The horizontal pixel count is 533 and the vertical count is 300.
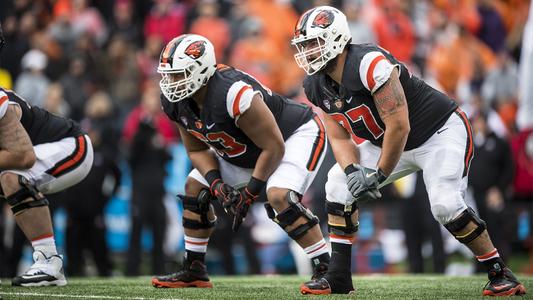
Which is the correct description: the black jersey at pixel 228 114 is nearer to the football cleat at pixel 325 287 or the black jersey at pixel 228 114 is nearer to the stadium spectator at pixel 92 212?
the football cleat at pixel 325 287

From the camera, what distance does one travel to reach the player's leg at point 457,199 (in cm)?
646

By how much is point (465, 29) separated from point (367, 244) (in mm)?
4442

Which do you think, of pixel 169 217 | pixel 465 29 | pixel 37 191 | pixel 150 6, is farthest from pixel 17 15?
pixel 37 191

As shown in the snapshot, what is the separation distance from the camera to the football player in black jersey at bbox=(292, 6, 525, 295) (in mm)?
6277

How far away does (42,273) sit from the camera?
7109 mm

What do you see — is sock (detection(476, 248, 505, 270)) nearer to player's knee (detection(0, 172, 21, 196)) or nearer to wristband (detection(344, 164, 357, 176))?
wristband (detection(344, 164, 357, 176))

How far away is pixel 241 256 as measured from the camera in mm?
12430

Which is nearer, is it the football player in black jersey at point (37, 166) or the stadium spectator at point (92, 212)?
the football player in black jersey at point (37, 166)

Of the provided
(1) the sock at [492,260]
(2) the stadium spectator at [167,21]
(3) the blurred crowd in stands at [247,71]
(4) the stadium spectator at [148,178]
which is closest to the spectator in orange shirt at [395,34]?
(3) the blurred crowd in stands at [247,71]

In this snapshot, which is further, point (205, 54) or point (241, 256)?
point (241, 256)

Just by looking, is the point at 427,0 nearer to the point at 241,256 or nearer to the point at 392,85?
the point at 241,256

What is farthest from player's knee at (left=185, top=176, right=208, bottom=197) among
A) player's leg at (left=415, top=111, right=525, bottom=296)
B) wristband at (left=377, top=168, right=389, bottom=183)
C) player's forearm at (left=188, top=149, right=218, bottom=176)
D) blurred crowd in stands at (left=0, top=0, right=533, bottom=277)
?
blurred crowd in stands at (left=0, top=0, right=533, bottom=277)

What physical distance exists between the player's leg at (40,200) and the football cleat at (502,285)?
313cm

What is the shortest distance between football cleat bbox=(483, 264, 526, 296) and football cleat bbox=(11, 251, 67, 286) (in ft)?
10.2
